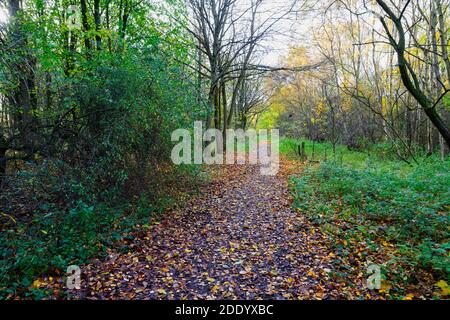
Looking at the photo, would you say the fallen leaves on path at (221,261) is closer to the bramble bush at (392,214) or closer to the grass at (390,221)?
the grass at (390,221)

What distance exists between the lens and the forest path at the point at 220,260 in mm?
3510

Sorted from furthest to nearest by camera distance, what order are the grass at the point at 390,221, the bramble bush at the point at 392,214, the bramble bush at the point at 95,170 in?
the bramble bush at the point at 95,170
the bramble bush at the point at 392,214
the grass at the point at 390,221

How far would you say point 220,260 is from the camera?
434 centimetres

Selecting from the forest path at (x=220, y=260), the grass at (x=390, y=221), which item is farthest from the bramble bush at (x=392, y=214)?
A: the forest path at (x=220, y=260)

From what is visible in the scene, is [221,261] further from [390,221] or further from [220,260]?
[390,221]

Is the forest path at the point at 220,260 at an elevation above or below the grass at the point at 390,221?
below

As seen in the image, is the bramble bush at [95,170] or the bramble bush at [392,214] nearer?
the bramble bush at [392,214]

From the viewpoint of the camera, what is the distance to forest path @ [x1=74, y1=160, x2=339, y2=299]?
351 centimetres

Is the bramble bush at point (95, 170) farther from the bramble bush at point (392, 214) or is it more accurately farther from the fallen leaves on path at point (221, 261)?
the bramble bush at point (392, 214)

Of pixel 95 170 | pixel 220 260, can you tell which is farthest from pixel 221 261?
pixel 95 170

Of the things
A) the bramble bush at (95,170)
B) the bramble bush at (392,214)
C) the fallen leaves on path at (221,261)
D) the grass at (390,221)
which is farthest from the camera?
the bramble bush at (95,170)

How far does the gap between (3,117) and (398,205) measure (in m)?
9.59

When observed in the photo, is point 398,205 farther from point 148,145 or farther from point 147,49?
point 147,49

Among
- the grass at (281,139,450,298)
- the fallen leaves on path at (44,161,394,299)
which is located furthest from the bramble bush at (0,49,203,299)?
the grass at (281,139,450,298)
